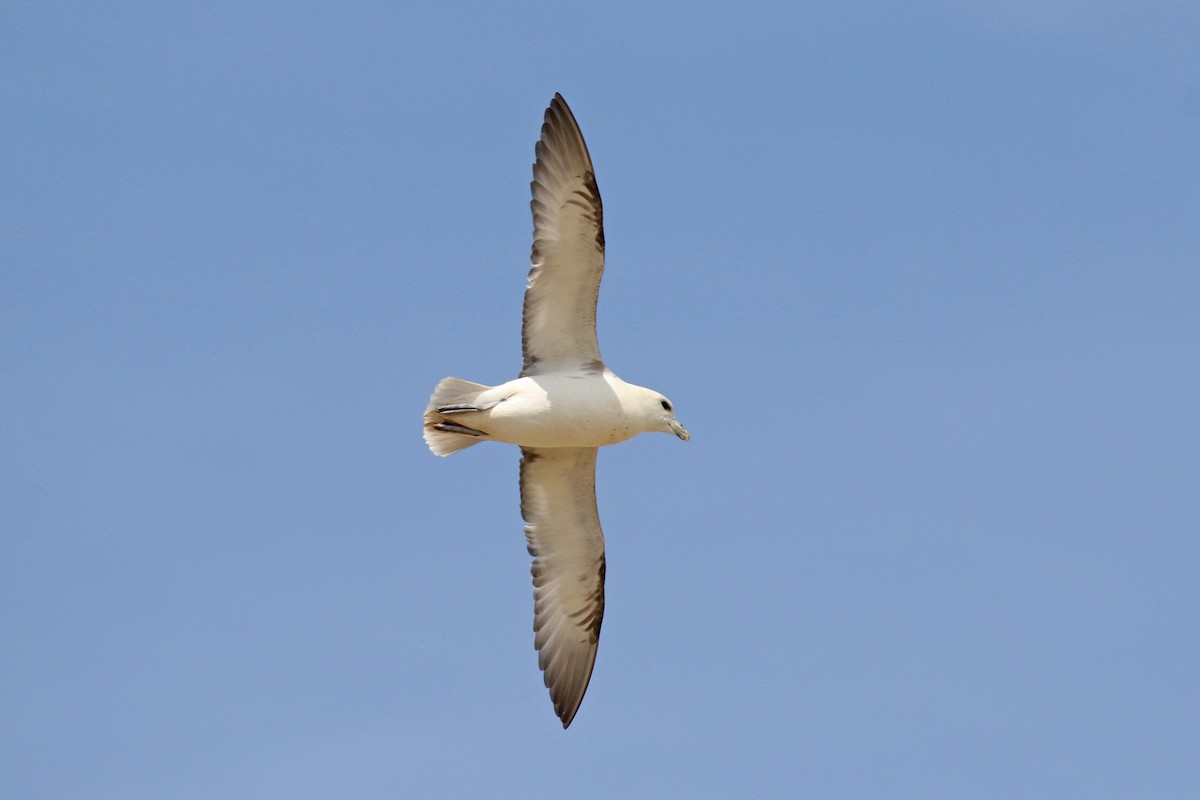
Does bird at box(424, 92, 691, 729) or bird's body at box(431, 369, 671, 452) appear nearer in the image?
bird at box(424, 92, 691, 729)

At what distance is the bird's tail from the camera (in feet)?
45.1

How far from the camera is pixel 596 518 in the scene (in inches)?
577

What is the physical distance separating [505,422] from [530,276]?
3.97 ft

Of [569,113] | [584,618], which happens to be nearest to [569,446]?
[584,618]

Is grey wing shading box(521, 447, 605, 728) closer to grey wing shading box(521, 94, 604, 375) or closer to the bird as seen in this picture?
the bird

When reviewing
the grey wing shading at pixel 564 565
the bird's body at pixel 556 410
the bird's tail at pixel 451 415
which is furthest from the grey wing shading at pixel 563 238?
the grey wing shading at pixel 564 565

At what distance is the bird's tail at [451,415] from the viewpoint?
45.1ft

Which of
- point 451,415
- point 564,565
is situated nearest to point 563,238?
point 451,415

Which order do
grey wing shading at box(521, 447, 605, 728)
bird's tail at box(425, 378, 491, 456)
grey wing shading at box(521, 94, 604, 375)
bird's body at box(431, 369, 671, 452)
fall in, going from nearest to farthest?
grey wing shading at box(521, 94, 604, 375) < bird's body at box(431, 369, 671, 452) < bird's tail at box(425, 378, 491, 456) < grey wing shading at box(521, 447, 605, 728)

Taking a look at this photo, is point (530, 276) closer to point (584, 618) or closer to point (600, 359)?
point (600, 359)

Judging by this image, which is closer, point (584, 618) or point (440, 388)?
point (440, 388)

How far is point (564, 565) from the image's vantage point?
14781 millimetres

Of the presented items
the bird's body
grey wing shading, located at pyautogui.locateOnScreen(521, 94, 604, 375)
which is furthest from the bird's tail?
grey wing shading, located at pyautogui.locateOnScreen(521, 94, 604, 375)

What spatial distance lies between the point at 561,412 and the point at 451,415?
0.95 metres
